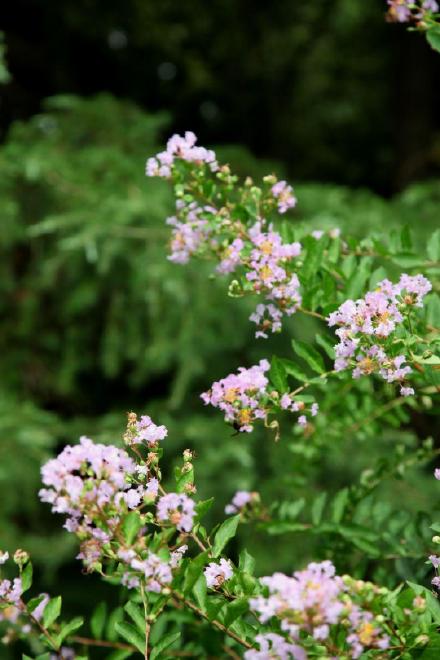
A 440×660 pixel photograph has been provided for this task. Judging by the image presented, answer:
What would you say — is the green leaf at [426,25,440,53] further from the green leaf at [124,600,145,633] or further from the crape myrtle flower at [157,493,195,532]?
the green leaf at [124,600,145,633]

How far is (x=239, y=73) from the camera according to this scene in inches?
137

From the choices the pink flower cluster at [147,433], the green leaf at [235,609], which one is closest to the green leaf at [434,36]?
the pink flower cluster at [147,433]

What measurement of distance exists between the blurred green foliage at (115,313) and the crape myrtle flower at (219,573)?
4.49 ft

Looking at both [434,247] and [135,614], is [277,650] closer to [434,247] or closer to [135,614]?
[135,614]

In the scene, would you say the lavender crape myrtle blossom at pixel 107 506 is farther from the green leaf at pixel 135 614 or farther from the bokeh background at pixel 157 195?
the bokeh background at pixel 157 195

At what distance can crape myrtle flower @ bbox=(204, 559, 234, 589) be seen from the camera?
73 cm

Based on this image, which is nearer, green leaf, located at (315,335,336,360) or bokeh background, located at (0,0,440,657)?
green leaf, located at (315,335,336,360)

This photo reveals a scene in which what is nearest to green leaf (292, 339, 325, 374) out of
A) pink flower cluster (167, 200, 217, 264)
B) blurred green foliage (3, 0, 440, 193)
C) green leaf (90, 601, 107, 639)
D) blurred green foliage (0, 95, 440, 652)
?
pink flower cluster (167, 200, 217, 264)

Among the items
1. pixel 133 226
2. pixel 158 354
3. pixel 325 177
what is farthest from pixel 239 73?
pixel 158 354

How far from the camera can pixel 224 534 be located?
78cm

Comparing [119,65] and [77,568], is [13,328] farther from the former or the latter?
[119,65]

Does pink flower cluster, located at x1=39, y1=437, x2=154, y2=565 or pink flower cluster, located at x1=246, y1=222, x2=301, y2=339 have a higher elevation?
pink flower cluster, located at x1=246, y1=222, x2=301, y2=339

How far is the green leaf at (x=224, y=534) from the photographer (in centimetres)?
77

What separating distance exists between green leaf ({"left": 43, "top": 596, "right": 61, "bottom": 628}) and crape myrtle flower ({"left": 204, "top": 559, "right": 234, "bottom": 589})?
0.51ft
